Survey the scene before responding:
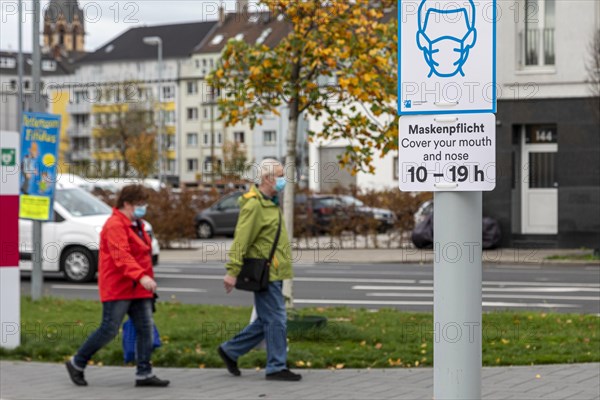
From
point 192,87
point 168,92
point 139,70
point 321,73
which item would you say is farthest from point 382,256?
point 139,70

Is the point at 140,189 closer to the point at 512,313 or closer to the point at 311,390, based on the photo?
the point at 311,390

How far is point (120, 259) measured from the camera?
9.47 meters

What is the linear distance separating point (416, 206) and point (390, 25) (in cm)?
1885

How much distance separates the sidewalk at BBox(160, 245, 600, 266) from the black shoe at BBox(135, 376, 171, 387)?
58.5 feet

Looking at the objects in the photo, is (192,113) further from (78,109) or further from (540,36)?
(540,36)

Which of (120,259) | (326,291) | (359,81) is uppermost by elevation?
(359,81)

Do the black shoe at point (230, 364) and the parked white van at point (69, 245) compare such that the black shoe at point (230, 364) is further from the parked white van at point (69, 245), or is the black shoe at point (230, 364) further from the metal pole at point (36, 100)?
the parked white van at point (69, 245)

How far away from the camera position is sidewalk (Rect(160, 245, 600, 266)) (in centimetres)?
2734

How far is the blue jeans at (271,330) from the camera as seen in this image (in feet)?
32.1

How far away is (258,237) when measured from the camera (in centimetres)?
984

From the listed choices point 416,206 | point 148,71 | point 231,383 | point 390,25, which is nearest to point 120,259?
point 231,383

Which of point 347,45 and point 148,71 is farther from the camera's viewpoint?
point 148,71

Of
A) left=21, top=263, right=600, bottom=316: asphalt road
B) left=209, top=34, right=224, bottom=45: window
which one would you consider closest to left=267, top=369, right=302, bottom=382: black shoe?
left=21, top=263, right=600, bottom=316: asphalt road

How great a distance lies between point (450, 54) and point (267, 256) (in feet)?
18.6
